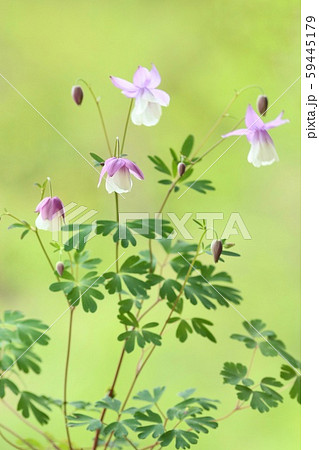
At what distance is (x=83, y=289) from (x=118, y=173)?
213mm

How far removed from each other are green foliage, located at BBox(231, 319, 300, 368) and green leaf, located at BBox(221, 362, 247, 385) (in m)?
0.05

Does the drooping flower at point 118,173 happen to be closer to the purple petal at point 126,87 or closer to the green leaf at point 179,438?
the purple petal at point 126,87

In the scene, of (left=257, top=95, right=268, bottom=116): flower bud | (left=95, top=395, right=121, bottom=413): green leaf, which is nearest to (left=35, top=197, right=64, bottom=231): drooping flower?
(left=95, top=395, right=121, bottom=413): green leaf

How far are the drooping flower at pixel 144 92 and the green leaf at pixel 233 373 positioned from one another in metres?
0.48

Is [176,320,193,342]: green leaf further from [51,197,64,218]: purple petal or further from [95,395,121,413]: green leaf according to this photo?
[51,197,64,218]: purple petal

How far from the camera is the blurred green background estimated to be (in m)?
1.96

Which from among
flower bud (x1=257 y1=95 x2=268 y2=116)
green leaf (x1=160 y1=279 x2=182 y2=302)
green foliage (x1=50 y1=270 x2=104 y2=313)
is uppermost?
flower bud (x1=257 y1=95 x2=268 y2=116)

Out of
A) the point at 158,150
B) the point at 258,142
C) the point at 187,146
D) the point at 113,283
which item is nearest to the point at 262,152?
the point at 258,142

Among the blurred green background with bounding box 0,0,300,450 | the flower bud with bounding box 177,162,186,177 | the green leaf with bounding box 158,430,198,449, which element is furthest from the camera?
the blurred green background with bounding box 0,0,300,450

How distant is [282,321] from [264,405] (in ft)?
3.03

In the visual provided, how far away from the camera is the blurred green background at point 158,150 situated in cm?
196

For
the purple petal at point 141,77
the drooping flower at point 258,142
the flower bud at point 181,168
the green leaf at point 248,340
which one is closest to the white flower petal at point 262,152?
the drooping flower at point 258,142

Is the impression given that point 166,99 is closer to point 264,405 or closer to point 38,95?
point 264,405
